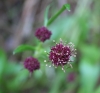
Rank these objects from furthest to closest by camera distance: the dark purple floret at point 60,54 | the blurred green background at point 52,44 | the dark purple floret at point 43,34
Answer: the blurred green background at point 52,44 < the dark purple floret at point 43,34 < the dark purple floret at point 60,54

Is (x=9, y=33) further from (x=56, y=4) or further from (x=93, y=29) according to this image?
(x=93, y=29)

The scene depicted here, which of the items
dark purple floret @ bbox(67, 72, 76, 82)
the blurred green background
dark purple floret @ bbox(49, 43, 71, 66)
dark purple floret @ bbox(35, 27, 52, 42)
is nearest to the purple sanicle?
dark purple floret @ bbox(49, 43, 71, 66)

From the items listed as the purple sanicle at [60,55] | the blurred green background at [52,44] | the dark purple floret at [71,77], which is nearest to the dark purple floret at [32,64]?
the purple sanicle at [60,55]

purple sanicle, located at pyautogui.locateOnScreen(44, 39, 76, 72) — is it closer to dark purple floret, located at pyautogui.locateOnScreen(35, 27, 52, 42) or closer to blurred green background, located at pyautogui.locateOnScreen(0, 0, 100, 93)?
dark purple floret, located at pyautogui.locateOnScreen(35, 27, 52, 42)

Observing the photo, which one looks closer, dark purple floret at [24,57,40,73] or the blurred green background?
dark purple floret at [24,57,40,73]

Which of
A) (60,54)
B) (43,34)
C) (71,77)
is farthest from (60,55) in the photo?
(71,77)

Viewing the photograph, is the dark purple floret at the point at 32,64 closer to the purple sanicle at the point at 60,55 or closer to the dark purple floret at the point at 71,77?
the purple sanicle at the point at 60,55

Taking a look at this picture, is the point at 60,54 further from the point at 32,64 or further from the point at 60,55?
the point at 32,64

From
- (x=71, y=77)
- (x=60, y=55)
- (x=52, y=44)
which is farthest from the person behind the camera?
(x=52, y=44)
